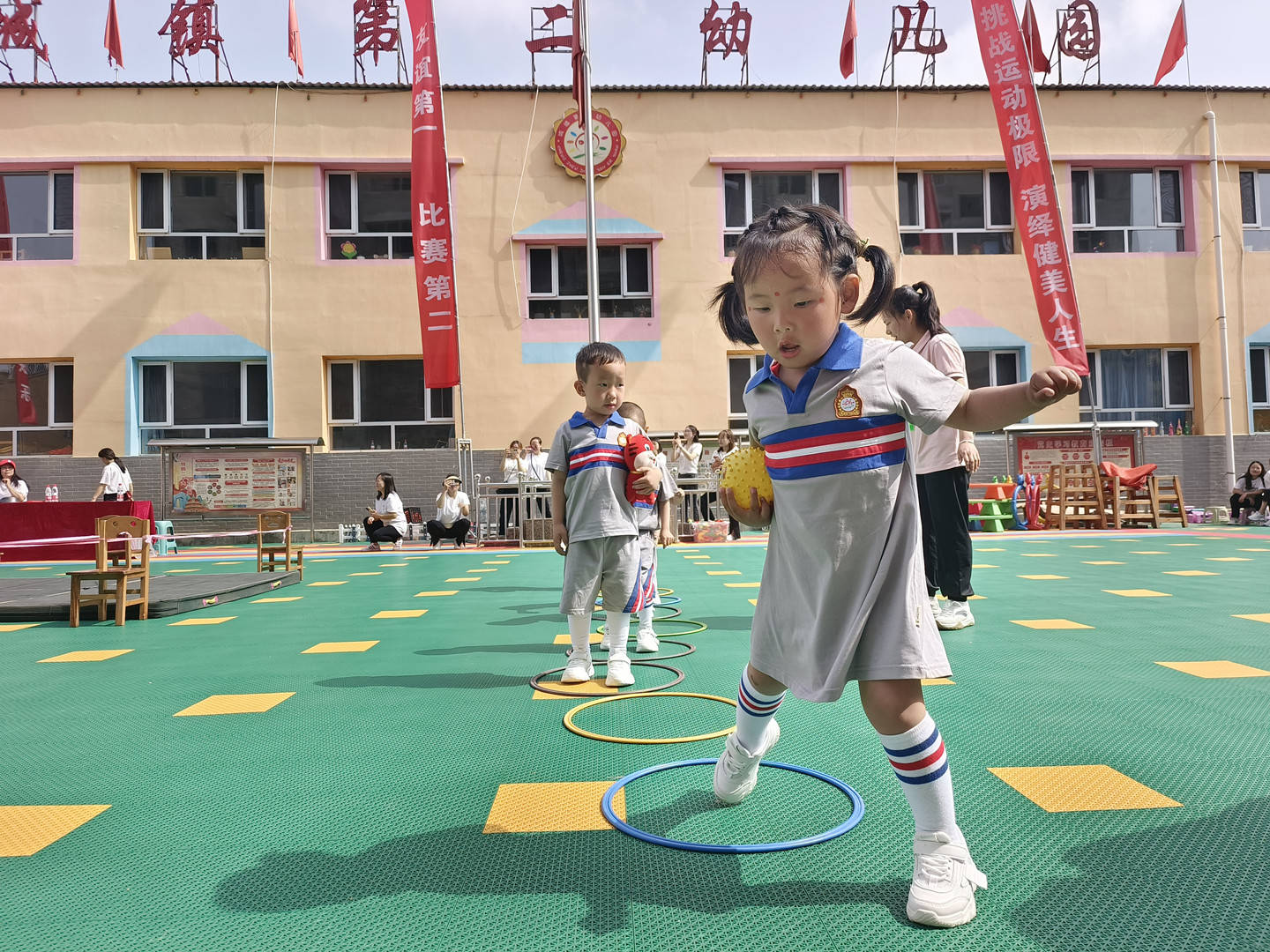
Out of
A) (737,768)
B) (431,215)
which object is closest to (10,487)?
(431,215)

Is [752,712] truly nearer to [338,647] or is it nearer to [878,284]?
[878,284]

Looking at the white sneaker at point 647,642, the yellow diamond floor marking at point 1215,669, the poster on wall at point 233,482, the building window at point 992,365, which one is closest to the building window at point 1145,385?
the building window at point 992,365

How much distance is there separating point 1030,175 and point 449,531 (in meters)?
11.7

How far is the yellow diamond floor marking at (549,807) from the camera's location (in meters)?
2.01

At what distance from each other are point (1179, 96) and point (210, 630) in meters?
20.5

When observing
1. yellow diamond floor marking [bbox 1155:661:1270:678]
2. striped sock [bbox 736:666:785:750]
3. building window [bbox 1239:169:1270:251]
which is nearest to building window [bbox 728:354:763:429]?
building window [bbox 1239:169:1270:251]

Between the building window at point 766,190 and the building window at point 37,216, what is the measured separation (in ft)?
42.2

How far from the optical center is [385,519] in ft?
42.4

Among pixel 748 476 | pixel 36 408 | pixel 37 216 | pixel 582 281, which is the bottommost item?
pixel 748 476

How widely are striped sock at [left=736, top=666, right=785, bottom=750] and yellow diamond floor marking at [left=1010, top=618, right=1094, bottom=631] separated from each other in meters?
3.32

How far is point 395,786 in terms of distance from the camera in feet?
7.60

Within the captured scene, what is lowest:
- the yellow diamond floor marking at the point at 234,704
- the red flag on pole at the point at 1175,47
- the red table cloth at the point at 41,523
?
the yellow diamond floor marking at the point at 234,704

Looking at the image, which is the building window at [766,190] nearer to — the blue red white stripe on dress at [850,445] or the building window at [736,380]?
the building window at [736,380]

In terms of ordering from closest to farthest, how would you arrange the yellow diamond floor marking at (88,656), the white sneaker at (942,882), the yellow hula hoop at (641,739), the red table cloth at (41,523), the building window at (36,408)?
the white sneaker at (942,882)
the yellow hula hoop at (641,739)
the yellow diamond floor marking at (88,656)
the red table cloth at (41,523)
the building window at (36,408)
